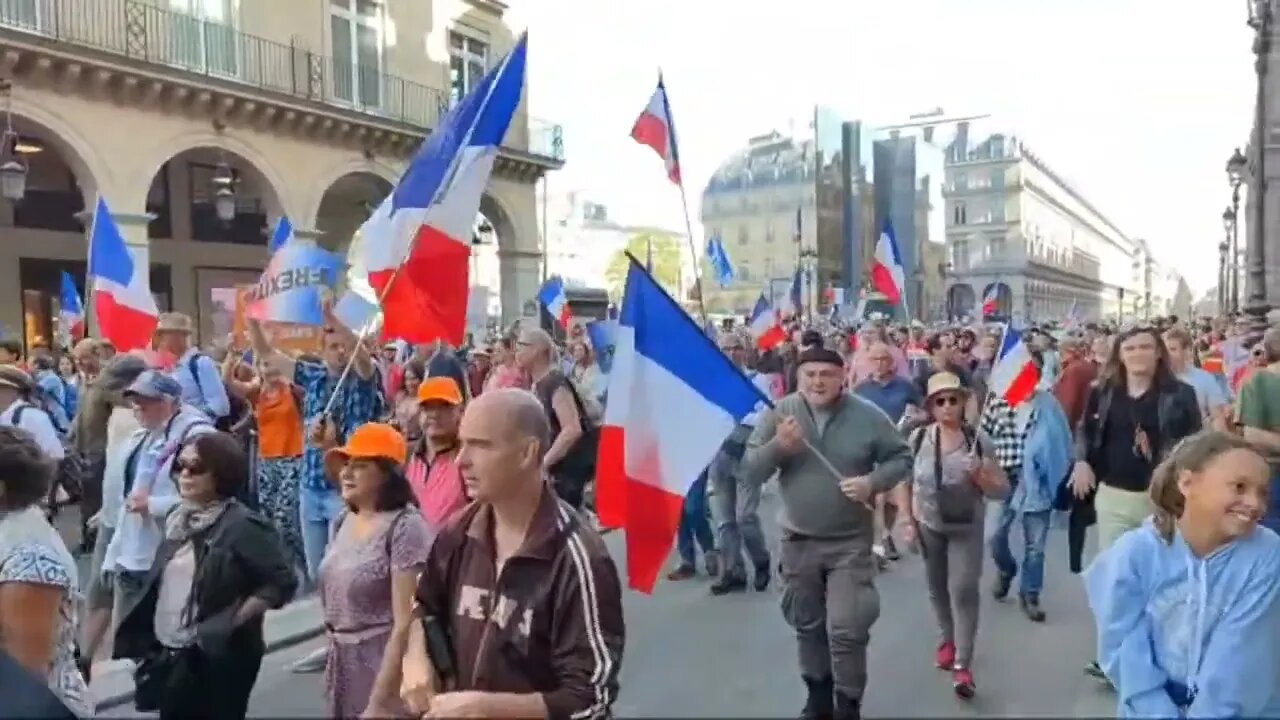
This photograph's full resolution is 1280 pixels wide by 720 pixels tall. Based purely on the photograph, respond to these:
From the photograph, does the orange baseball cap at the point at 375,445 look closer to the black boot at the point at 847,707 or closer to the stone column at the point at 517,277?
the black boot at the point at 847,707

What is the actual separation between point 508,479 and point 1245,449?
2.07 meters

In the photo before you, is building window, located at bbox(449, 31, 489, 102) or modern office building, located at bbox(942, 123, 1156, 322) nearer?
building window, located at bbox(449, 31, 489, 102)

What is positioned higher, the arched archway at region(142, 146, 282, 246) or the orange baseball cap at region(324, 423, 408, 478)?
the arched archway at region(142, 146, 282, 246)

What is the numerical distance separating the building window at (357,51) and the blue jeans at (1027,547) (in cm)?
1747

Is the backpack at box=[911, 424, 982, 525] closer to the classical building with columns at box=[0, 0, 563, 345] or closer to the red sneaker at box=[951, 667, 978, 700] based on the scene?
the red sneaker at box=[951, 667, 978, 700]

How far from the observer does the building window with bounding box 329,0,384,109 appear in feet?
74.9

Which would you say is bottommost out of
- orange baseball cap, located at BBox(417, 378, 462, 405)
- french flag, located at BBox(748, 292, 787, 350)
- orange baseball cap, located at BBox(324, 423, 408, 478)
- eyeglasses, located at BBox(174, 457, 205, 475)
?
eyeglasses, located at BBox(174, 457, 205, 475)

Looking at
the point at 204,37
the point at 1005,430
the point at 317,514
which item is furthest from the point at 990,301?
the point at 317,514

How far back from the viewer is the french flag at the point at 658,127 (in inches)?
433

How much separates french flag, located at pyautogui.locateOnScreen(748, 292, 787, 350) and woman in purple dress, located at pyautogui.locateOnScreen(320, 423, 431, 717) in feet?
37.6

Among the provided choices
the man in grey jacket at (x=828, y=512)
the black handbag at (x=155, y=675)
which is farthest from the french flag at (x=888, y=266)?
the black handbag at (x=155, y=675)

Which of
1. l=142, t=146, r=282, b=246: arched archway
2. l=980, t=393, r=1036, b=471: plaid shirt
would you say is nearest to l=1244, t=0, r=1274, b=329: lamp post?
l=980, t=393, r=1036, b=471: plaid shirt

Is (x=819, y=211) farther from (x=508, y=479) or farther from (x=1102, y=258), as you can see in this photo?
(x=1102, y=258)

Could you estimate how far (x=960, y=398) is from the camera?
682cm
